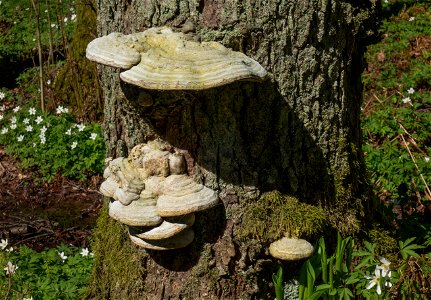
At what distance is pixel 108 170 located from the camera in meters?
3.85

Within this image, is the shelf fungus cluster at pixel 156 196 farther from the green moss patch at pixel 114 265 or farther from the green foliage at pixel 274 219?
the green moss patch at pixel 114 265

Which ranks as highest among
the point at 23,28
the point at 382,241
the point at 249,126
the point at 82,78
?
the point at 249,126

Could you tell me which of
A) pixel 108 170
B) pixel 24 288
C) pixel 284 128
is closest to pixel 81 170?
pixel 24 288

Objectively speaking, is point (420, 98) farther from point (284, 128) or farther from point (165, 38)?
point (165, 38)

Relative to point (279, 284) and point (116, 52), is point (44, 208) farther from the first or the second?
point (116, 52)

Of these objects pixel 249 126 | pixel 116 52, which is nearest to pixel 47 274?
pixel 249 126

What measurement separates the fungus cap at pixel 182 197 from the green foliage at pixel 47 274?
148cm

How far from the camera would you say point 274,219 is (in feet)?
12.5

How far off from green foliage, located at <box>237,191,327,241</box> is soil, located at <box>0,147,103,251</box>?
2784 mm

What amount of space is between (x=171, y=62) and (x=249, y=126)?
769 mm

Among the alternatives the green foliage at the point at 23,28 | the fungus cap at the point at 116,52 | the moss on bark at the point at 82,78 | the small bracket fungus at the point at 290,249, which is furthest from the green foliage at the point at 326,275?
the green foliage at the point at 23,28

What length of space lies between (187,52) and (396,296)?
1.82m

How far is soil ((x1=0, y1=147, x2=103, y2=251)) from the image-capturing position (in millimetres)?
6707

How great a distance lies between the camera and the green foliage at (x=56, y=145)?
809cm
